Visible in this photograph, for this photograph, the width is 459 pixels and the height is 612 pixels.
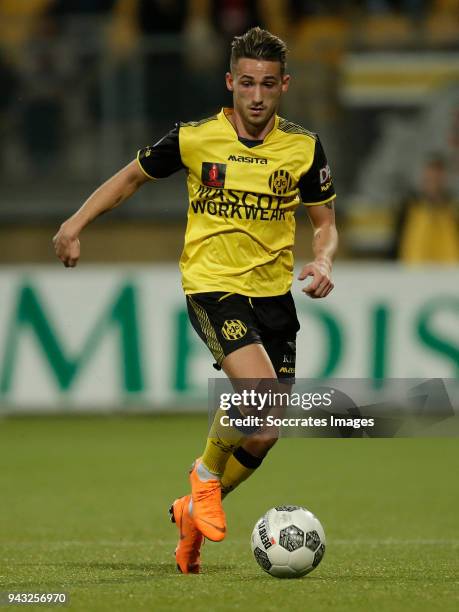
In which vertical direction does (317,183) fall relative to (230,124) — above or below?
below

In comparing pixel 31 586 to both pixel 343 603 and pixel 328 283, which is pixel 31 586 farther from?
pixel 328 283

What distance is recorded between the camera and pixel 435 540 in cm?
714

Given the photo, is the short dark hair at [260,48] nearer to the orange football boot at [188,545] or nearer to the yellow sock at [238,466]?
the yellow sock at [238,466]

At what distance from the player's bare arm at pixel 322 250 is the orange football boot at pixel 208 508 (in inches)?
36.6

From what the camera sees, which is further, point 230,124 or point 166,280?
point 166,280

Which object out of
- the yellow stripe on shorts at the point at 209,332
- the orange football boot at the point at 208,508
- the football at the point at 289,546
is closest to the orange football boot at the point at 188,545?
the orange football boot at the point at 208,508

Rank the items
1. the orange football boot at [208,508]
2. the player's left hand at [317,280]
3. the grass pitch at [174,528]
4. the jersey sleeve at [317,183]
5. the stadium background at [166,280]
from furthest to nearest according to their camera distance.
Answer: the stadium background at [166,280]
the jersey sleeve at [317,183]
the orange football boot at [208,508]
the player's left hand at [317,280]
the grass pitch at [174,528]

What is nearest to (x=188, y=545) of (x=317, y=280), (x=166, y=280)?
(x=317, y=280)

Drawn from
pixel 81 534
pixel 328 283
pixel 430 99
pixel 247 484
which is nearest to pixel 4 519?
pixel 81 534

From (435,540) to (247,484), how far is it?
2.86 meters

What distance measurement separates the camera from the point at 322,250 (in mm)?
6023

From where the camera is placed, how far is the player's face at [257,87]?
5879 mm

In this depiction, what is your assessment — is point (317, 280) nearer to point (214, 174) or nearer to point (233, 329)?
point (233, 329)

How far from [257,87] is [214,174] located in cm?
41
